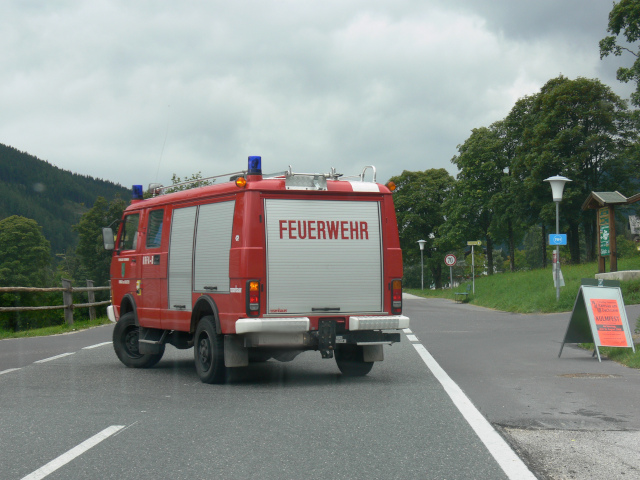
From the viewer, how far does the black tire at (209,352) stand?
9805 millimetres

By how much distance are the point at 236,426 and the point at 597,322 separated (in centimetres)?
777

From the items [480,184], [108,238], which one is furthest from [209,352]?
[480,184]

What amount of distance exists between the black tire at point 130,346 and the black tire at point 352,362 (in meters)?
2.63

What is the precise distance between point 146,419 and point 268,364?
5.37 meters

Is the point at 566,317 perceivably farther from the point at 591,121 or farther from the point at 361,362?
the point at 591,121

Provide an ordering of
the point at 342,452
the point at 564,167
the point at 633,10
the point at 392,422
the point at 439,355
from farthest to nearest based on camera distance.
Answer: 1. the point at 564,167
2. the point at 633,10
3. the point at 439,355
4. the point at 392,422
5. the point at 342,452

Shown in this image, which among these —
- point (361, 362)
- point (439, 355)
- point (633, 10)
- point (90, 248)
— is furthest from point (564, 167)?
point (90, 248)

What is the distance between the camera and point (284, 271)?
984 cm

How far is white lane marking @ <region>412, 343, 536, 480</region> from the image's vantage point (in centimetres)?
530

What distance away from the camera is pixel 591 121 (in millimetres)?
49938

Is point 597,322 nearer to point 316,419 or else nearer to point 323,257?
point 323,257

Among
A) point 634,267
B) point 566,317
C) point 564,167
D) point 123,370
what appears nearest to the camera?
point 123,370

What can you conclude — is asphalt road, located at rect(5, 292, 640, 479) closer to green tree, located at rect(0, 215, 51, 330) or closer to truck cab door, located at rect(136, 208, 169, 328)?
truck cab door, located at rect(136, 208, 169, 328)

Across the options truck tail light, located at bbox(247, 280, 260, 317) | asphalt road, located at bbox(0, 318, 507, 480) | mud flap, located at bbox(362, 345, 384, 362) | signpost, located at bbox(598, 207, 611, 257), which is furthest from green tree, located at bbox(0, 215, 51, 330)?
truck tail light, located at bbox(247, 280, 260, 317)
